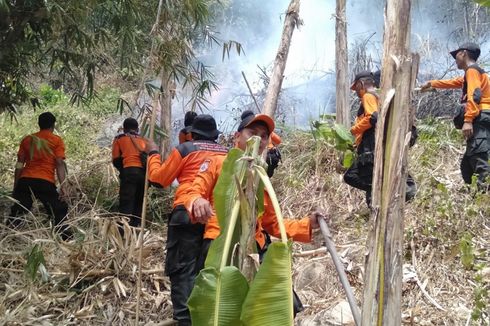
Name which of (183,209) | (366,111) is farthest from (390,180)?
(366,111)

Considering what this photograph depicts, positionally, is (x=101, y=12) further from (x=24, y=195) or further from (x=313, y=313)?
(x=313, y=313)

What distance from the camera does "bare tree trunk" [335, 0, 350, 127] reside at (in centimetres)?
755

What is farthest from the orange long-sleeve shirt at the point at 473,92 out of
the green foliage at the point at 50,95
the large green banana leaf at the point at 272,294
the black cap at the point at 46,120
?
the green foliage at the point at 50,95

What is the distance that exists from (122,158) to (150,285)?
213 cm

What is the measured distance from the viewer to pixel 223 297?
1.80 metres

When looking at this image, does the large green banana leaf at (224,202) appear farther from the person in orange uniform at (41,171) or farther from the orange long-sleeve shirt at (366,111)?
the person in orange uniform at (41,171)

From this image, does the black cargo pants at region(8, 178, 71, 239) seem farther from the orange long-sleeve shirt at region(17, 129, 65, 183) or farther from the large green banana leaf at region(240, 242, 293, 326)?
the large green banana leaf at region(240, 242, 293, 326)

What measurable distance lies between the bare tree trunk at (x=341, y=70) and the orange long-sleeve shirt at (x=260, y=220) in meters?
4.37

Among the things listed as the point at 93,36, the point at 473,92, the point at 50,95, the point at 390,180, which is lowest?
the point at 390,180

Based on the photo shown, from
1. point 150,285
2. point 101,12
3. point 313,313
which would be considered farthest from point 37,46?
point 313,313

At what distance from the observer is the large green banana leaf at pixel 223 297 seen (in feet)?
5.91

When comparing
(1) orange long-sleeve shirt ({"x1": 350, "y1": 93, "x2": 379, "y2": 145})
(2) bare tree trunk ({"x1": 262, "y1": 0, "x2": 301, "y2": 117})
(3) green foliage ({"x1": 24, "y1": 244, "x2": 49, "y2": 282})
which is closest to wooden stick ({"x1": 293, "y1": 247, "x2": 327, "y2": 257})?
(1) orange long-sleeve shirt ({"x1": 350, "y1": 93, "x2": 379, "y2": 145})

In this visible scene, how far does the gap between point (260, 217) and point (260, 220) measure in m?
0.09

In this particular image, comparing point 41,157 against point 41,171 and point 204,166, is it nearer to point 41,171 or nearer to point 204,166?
point 41,171
